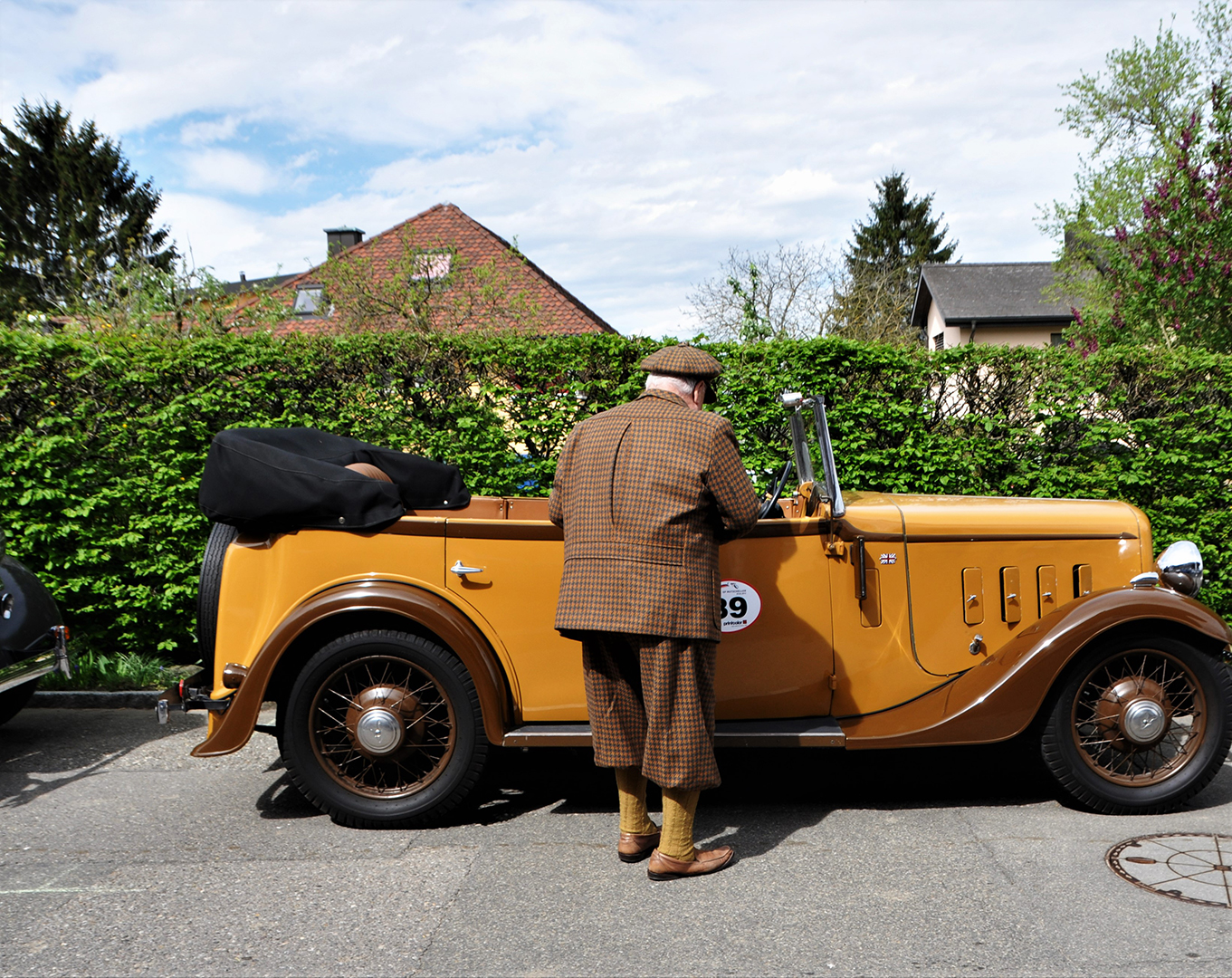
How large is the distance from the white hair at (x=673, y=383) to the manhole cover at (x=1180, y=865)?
88.0 inches

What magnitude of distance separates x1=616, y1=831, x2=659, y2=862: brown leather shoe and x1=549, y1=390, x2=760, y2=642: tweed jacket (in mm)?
794

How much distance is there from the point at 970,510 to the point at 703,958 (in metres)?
2.28

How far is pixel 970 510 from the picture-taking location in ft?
13.9

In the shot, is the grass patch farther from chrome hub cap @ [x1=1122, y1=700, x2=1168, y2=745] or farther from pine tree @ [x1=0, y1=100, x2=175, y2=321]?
pine tree @ [x1=0, y1=100, x2=175, y2=321]

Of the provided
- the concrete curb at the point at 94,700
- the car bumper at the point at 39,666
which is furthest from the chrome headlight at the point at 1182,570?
the concrete curb at the point at 94,700

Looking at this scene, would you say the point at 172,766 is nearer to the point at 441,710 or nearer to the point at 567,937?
the point at 441,710

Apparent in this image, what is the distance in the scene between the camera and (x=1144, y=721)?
384cm

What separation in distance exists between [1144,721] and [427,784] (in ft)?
9.31

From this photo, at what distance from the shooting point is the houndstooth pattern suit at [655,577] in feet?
10.9

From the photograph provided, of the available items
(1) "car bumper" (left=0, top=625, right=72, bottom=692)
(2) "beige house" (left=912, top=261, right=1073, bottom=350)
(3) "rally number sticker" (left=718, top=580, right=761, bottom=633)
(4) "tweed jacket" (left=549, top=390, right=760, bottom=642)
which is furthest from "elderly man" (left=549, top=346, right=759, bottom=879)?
(2) "beige house" (left=912, top=261, right=1073, bottom=350)

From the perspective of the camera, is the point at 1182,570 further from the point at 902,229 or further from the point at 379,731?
the point at 902,229

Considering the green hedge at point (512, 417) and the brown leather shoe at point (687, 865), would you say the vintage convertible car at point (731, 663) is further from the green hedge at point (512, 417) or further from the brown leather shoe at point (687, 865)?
the green hedge at point (512, 417)

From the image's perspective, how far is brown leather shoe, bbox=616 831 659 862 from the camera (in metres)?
3.51

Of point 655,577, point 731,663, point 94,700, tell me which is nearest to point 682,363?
point 655,577
